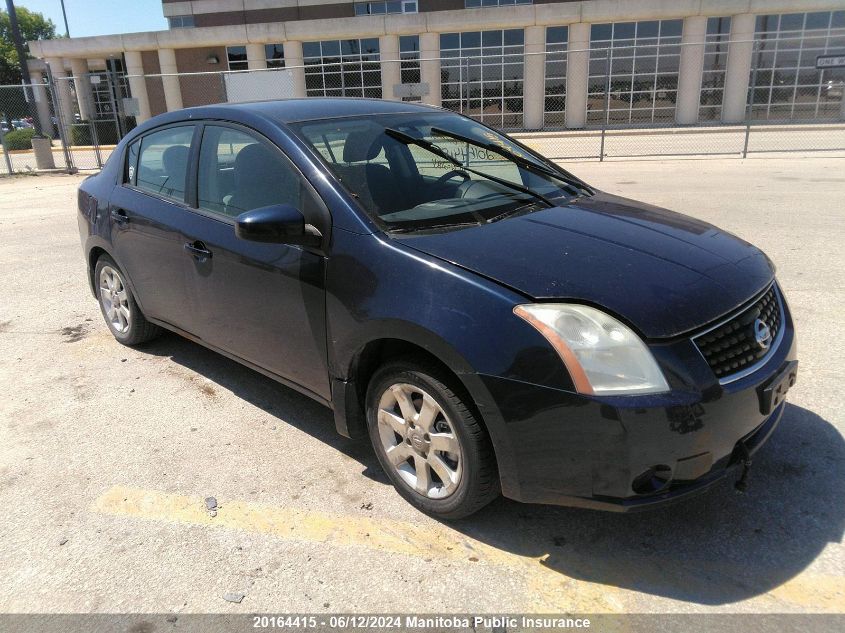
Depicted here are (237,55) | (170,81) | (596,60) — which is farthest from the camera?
(237,55)

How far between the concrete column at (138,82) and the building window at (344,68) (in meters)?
7.61

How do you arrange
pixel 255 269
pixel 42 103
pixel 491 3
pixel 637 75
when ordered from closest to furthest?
1. pixel 255 269
2. pixel 42 103
3. pixel 637 75
4. pixel 491 3

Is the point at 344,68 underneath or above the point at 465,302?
above

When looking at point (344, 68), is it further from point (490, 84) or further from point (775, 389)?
point (775, 389)

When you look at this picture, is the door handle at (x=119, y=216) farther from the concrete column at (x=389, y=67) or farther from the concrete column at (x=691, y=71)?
the concrete column at (x=691, y=71)

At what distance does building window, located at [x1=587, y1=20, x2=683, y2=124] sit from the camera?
24.9 meters

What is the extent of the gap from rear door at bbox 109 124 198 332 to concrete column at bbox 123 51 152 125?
28210mm

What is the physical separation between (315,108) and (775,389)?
8.85ft

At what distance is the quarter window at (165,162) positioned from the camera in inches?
155

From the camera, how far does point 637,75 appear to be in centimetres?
2478

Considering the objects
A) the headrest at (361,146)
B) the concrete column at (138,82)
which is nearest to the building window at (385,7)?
the concrete column at (138,82)

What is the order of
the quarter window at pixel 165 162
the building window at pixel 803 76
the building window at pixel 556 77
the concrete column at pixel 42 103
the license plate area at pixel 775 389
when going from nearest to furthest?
the license plate area at pixel 775 389, the quarter window at pixel 165 162, the concrete column at pixel 42 103, the building window at pixel 803 76, the building window at pixel 556 77

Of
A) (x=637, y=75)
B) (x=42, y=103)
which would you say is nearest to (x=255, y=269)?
(x=42, y=103)

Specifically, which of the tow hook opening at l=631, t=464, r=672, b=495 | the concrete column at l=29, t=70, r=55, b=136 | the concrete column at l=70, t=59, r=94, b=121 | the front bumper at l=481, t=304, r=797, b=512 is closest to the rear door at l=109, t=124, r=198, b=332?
the front bumper at l=481, t=304, r=797, b=512
